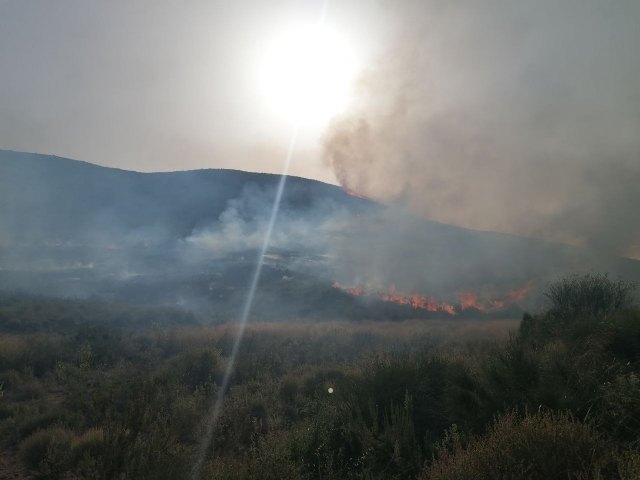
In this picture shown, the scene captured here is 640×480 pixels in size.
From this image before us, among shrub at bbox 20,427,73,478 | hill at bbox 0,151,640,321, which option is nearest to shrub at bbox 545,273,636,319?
shrub at bbox 20,427,73,478

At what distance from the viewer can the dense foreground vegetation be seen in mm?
3916

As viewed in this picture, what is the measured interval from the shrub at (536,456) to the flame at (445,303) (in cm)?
3448

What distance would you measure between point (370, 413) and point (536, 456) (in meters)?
2.92

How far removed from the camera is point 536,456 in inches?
141

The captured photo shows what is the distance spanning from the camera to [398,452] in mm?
4902

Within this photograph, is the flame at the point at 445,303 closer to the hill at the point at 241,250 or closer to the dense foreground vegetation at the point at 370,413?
the hill at the point at 241,250

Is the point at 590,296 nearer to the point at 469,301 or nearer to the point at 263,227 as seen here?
the point at 469,301

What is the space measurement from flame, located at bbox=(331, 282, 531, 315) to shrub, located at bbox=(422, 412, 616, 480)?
34476mm

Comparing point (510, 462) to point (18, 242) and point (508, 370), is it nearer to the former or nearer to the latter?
point (508, 370)

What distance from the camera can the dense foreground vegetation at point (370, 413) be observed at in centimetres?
392

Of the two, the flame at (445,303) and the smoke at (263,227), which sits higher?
the smoke at (263,227)

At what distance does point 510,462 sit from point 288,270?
4188 cm

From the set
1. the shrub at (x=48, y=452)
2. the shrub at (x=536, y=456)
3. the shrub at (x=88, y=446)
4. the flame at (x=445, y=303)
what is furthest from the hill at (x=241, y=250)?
the shrub at (x=536, y=456)

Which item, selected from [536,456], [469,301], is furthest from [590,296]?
[469,301]
